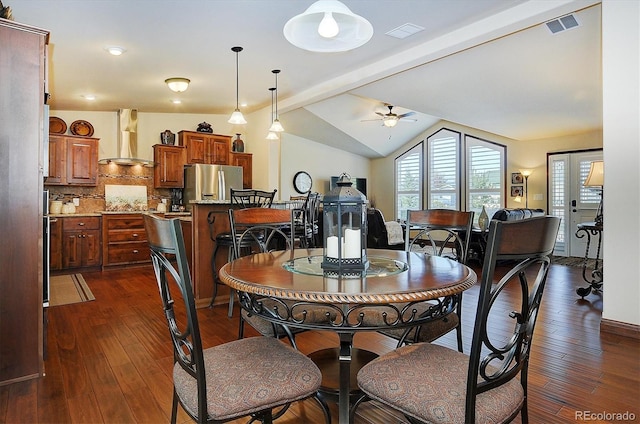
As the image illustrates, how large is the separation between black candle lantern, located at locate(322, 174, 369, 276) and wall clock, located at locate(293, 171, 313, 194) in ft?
23.1

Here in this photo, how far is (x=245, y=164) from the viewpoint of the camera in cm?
771

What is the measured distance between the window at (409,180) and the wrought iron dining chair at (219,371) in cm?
893

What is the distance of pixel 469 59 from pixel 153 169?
543 centimetres

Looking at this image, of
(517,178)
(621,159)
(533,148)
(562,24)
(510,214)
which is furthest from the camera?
(517,178)

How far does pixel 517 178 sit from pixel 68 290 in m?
8.27

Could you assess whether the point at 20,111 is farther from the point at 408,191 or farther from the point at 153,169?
the point at 408,191

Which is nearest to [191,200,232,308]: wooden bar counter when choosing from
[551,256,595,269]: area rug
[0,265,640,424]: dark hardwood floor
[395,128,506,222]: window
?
[0,265,640,424]: dark hardwood floor

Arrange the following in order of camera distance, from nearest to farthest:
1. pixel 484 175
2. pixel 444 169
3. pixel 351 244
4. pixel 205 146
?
pixel 351 244 < pixel 205 146 < pixel 484 175 < pixel 444 169

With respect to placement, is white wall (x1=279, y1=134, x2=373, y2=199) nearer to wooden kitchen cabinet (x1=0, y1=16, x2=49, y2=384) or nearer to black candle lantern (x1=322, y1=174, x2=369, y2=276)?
wooden kitchen cabinet (x1=0, y1=16, x2=49, y2=384)

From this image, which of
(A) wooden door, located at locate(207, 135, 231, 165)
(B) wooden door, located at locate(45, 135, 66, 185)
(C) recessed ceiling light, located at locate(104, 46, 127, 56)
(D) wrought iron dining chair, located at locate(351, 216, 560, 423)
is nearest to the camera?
(D) wrought iron dining chair, located at locate(351, 216, 560, 423)

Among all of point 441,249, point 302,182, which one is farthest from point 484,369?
point 302,182

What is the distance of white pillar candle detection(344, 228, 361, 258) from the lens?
1607 mm

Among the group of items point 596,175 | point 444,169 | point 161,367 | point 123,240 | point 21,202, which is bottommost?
point 161,367

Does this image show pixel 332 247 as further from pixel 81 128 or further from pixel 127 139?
pixel 81 128
